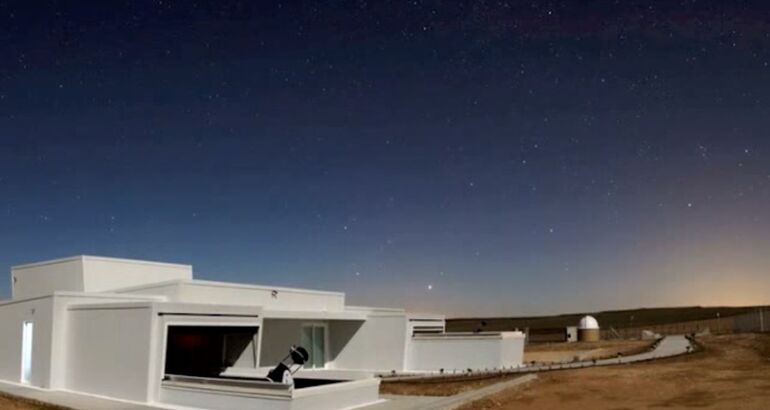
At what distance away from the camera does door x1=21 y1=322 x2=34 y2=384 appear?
22.6m

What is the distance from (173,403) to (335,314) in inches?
434

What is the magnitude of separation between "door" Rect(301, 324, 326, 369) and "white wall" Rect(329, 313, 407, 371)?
21.5 inches

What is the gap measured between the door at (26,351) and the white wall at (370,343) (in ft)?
36.0

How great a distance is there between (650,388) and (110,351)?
14.2 metres

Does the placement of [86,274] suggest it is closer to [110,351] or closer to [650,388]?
[110,351]

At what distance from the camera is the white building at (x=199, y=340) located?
1770cm

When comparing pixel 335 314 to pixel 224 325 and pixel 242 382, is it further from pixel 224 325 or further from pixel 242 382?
pixel 242 382

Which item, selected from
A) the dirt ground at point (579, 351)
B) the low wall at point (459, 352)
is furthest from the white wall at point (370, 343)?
the dirt ground at point (579, 351)

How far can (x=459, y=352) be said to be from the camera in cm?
2911

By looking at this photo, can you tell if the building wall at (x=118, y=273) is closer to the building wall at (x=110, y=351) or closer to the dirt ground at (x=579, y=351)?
the building wall at (x=110, y=351)

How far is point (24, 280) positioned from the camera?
29.7 meters

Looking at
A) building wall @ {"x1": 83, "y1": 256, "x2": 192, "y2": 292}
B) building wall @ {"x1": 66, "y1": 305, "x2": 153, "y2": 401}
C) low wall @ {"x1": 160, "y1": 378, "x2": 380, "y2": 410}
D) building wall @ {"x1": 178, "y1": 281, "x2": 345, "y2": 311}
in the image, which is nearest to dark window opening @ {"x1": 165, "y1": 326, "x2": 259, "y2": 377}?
building wall @ {"x1": 178, "y1": 281, "x2": 345, "y2": 311}

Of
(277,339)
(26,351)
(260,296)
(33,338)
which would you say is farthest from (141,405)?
(260,296)

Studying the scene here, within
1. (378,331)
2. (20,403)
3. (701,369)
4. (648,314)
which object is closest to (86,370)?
(20,403)
